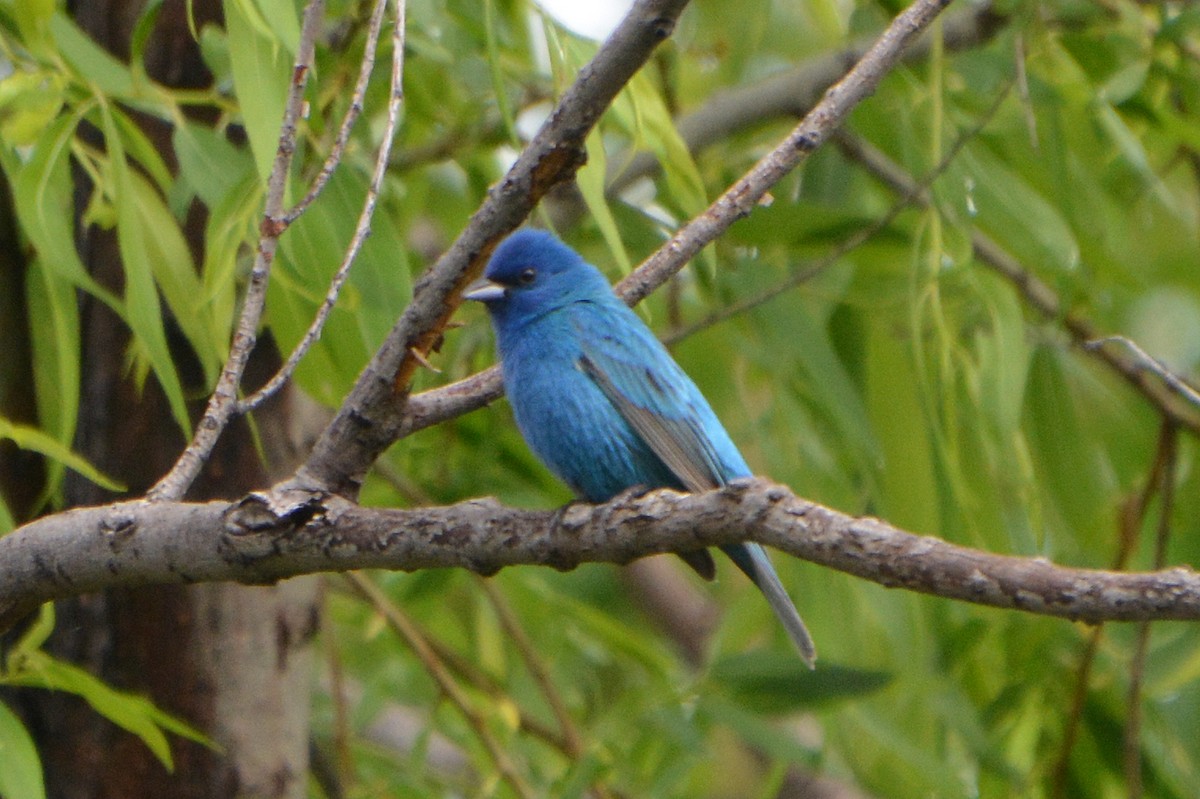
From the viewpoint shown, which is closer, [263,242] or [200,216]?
[263,242]

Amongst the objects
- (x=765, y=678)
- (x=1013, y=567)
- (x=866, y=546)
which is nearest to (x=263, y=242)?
(x=866, y=546)

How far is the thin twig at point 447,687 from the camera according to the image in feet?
12.2

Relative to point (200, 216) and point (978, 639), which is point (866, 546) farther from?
point (978, 639)

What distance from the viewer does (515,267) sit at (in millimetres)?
3545

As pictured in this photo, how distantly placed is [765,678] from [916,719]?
0.68m

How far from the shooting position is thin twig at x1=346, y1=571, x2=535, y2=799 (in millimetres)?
3707

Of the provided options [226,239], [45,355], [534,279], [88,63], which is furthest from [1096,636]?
[88,63]

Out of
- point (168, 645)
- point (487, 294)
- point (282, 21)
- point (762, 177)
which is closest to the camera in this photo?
point (282, 21)

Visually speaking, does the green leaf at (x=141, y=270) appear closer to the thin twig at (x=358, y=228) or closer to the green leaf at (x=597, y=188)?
the thin twig at (x=358, y=228)

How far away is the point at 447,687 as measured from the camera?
12.3ft

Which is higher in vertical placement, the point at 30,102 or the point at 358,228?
the point at 30,102

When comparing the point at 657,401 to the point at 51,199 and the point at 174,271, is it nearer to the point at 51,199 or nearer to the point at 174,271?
the point at 174,271

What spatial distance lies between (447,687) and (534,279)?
1090 mm

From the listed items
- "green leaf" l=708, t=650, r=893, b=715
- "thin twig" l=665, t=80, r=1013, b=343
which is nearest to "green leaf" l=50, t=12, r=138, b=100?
"thin twig" l=665, t=80, r=1013, b=343
